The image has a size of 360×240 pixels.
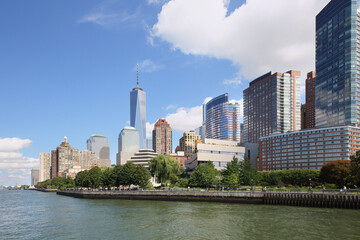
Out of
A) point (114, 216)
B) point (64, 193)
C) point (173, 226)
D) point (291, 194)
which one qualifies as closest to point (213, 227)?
point (173, 226)

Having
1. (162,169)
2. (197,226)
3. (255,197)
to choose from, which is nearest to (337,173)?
(255,197)

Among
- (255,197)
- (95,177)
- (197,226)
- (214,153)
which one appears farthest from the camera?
(214,153)

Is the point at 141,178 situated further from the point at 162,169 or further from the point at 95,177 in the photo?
the point at 95,177

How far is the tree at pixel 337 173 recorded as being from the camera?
379 ft

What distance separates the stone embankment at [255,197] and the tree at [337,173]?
35219mm

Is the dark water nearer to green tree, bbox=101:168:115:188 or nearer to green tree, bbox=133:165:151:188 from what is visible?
green tree, bbox=133:165:151:188

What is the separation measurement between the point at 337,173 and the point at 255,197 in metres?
46.7

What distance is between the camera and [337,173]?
119750mm

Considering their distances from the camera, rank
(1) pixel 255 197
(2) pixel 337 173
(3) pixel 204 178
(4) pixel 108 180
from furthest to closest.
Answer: (4) pixel 108 180 → (3) pixel 204 178 → (2) pixel 337 173 → (1) pixel 255 197

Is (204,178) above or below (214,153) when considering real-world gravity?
below

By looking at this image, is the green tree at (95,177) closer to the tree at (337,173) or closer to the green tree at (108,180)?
the green tree at (108,180)

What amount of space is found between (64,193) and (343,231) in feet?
543

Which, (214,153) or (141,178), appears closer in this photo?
(141,178)

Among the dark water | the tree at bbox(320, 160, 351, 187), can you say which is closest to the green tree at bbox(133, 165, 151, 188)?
the dark water
